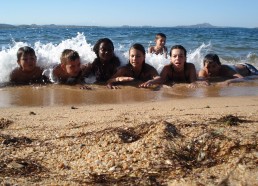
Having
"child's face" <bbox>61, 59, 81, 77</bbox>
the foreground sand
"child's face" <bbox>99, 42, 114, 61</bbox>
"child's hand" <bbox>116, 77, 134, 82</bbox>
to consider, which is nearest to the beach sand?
the foreground sand

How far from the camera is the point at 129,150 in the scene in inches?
89.4

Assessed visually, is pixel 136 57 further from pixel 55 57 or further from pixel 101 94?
pixel 55 57

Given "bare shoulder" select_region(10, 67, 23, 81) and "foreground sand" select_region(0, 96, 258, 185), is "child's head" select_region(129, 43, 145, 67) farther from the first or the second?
"foreground sand" select_region(0, 96, 258, 185)

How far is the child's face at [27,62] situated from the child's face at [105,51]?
1253 millimetres

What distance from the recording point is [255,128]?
108 inches

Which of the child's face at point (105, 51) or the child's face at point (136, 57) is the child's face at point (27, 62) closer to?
the child's face at point (105, 51)

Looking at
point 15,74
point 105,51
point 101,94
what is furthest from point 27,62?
point 101,94

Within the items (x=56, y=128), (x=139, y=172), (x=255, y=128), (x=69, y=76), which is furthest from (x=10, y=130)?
(x=69, y=76)

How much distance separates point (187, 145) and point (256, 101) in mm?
2340

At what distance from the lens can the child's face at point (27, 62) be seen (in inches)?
250

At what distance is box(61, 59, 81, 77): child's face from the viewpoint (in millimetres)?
6150

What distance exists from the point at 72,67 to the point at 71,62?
0.10m

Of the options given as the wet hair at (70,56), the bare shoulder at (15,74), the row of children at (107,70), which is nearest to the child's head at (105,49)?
the row of children at (107,70)

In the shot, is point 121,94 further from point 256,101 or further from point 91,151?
point 91,151
